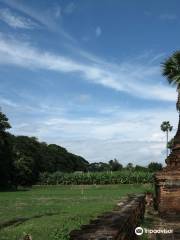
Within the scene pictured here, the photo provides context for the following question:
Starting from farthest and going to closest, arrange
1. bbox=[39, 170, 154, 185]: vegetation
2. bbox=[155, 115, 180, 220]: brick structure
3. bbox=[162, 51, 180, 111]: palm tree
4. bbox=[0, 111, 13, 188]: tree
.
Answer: bbox=[39, 170, 154, 185]: vegetation
bbox=[0, 111, 13, 188]: tree
bbox=[162, 51, 180, 111]: palm tree
bbox=[155, 115, 180, 220]: brick structure

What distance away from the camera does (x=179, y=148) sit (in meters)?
20.5

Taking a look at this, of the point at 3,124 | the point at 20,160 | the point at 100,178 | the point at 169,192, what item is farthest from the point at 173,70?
the point at 100,178

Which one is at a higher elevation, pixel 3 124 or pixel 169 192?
pixel 3 124

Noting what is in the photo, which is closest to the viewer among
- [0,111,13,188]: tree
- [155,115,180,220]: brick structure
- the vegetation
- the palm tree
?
[155,115,180,220]: brick structure

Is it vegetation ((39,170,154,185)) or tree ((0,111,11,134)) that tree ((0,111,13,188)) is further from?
vegetation ((39,170,154,185))

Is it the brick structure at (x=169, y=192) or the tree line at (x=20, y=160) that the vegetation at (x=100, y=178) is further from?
the brick structure at (x=169, y=192)

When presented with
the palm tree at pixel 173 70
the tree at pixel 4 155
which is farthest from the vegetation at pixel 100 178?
the palm tree at pixel 173 70

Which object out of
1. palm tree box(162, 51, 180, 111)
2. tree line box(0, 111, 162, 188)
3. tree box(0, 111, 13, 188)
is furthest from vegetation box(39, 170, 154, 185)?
palm tree box(162, 51, 180, 111)

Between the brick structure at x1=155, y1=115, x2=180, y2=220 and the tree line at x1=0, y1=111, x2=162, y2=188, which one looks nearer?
the brick structure at x1=155, y1=115, x2=180, y2=220

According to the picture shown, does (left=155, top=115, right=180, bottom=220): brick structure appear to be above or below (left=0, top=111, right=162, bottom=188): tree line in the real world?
below

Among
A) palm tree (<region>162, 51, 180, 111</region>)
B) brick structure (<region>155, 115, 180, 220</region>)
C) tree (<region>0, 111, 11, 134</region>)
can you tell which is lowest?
brick structure (<region>155, 115, 180, 220</region>)

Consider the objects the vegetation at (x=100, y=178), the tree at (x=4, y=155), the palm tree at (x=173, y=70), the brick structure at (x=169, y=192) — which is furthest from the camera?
the vegetation at (x=100, y=178)

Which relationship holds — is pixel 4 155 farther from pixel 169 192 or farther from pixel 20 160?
pixel 169 192

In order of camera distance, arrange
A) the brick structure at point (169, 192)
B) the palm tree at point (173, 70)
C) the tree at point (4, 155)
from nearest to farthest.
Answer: the brick structure at point (169, 192)
the palm tree at point (173, 70)
the tree at point (4, 155)
